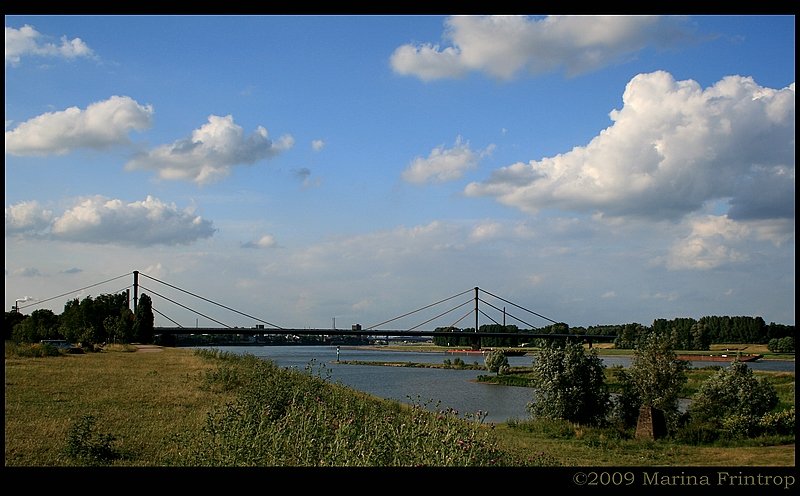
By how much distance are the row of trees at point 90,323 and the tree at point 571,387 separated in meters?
20.8

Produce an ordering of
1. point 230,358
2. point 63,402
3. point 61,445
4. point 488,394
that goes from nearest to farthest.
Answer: point 61,445
point 63,402
point 230,358
point 488,394

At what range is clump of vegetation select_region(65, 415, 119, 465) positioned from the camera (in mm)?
6902

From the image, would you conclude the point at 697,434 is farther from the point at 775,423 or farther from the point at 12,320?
the point at 12,320

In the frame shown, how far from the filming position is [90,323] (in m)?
32.2

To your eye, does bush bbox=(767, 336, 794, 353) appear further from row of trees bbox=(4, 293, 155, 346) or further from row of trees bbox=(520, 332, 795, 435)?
row of trees bbox=(4, 293, 155, 346)

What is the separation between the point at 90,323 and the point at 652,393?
1045 inches

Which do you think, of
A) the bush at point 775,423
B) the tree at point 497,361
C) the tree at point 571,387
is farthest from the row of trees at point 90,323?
the bush at point 775,423

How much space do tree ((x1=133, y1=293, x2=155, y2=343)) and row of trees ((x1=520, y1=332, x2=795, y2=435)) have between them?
2490 centimetres

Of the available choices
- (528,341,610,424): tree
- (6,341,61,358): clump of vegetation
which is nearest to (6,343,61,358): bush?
(6,341,61,358): clump of vegetation

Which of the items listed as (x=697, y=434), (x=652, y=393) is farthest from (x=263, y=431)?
(x=652, y=393)

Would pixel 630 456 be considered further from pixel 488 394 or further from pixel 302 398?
pixel 488 394
